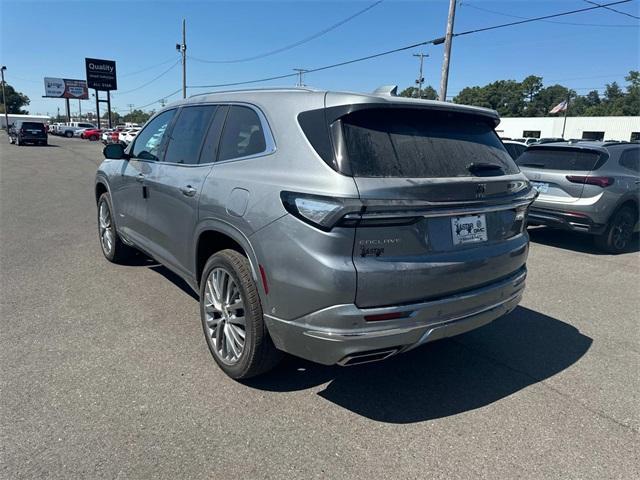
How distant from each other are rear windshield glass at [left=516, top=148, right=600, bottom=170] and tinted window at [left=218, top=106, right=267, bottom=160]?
19.5 ft

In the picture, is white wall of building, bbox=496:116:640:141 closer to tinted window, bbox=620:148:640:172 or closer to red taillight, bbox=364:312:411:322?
tinted window, bbox=620:148:640:172

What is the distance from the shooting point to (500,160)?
3.24 metres

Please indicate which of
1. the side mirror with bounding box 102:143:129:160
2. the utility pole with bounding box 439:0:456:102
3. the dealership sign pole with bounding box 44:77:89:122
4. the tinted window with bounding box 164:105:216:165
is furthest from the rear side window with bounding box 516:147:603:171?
the dealership sign pole with bounding box 44:77:89:122

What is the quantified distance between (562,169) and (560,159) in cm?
23

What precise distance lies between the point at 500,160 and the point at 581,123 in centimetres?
6438

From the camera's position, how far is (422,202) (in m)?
2.56

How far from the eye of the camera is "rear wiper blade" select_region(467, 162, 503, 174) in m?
2.93

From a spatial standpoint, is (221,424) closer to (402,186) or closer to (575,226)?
(402,186)

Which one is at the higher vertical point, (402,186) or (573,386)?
(402,186)

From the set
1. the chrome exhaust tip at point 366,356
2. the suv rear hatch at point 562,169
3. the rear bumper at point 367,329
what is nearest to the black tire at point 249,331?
the rear bumper at point 367,329

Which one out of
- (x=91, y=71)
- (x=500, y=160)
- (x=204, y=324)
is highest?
(x=91, y=71)

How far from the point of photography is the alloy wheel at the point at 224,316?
309cm

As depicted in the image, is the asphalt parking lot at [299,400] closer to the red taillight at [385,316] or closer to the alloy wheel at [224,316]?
the alloy wheel at [224,316]

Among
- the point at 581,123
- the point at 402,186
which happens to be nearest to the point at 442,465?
the point at 402,186
